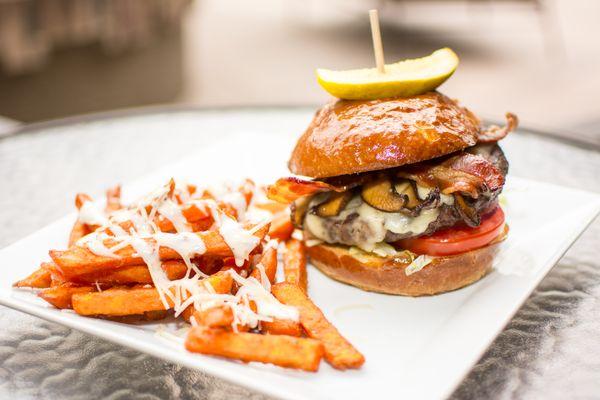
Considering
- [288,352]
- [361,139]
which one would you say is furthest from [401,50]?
[288,352]

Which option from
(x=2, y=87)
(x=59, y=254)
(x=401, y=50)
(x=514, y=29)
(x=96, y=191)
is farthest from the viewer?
(x=514, y=29)

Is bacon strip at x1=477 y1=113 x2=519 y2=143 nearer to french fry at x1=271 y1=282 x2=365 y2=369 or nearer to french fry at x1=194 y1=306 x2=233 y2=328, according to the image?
french fry at x1=271 y1=282 x2=365 y2=369

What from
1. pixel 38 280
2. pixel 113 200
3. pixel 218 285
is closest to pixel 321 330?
pixel 218 285

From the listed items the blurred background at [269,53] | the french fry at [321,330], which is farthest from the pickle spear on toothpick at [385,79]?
the blurred background at [269,53]

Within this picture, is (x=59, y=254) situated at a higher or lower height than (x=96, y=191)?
higher

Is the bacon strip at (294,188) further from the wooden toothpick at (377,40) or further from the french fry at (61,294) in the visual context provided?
the french fry at (61,294)

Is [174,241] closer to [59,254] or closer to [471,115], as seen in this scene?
[59,254]

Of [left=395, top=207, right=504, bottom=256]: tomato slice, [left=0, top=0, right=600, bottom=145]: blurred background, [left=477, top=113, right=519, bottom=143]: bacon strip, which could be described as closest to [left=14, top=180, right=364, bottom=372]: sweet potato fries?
[left=395, top=207, right=504, bottom=256]: tomato slice
